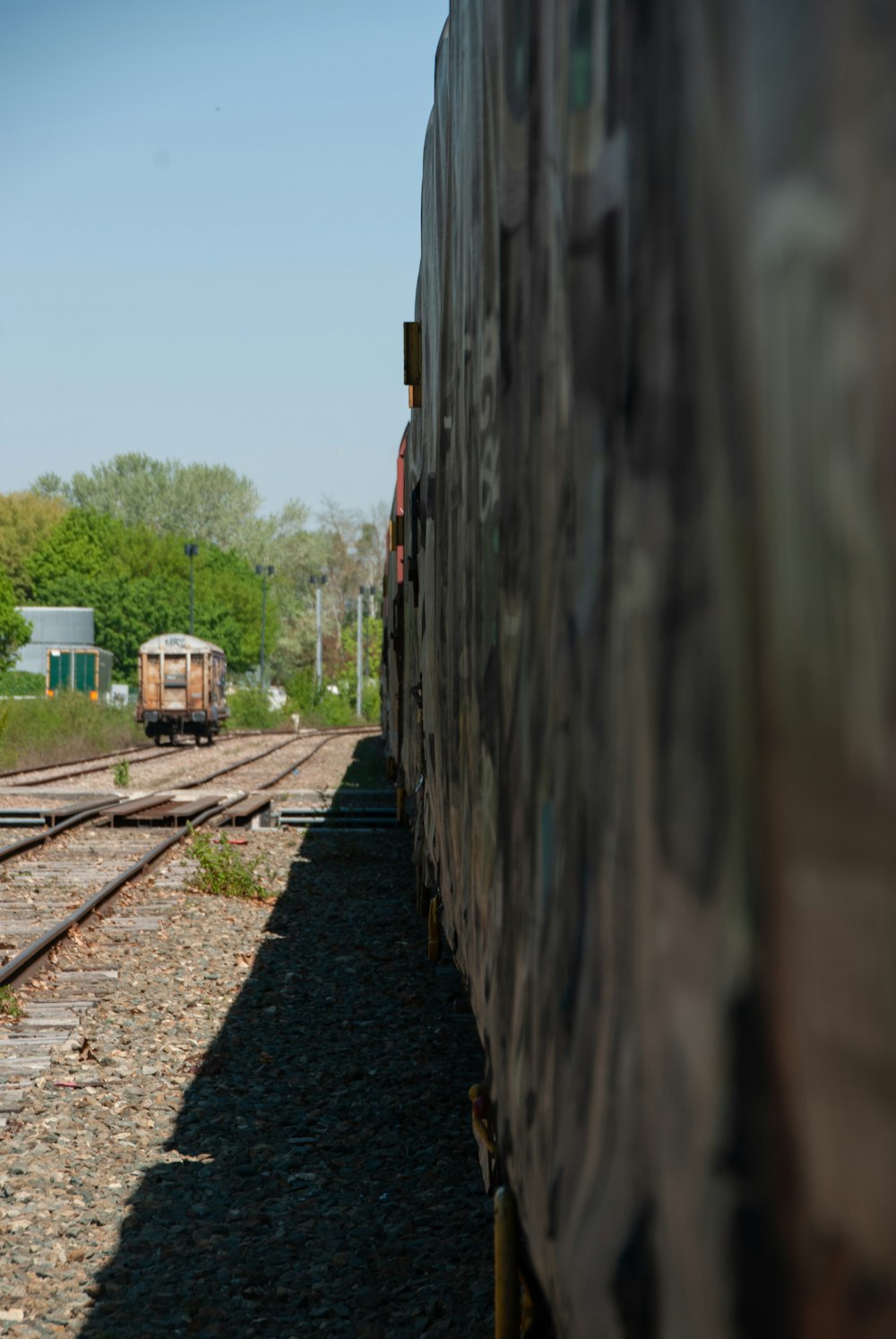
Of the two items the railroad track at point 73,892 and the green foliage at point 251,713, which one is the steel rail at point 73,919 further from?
the green foliage at point 251,713

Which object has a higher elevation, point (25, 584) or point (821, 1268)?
point (25, 584)

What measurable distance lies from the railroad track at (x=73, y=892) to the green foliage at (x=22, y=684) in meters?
Result: 41.8

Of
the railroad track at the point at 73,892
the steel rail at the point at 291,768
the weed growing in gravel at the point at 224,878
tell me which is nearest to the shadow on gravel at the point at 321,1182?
the railroad track at the point at 73,892

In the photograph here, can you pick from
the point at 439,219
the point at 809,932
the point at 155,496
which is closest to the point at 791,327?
the point at 809,932

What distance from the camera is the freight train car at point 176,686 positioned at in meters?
40.1

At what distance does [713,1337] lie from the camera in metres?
1.20

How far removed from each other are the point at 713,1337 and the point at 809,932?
420 mm

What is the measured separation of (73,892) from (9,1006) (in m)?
4.31

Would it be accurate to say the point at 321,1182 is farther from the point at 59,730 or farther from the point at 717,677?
the point at 59,730

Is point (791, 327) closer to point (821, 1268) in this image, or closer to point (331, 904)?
point (821, 1268)

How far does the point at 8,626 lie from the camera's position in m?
62.1

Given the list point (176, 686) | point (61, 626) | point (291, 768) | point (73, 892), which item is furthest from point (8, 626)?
point (73, 892)

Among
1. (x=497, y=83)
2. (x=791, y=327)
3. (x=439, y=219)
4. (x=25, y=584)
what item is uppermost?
(x=25, y=584)

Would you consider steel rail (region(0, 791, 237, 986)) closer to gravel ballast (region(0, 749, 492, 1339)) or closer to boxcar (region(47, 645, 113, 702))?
gravel ballast (region(0, 749, 492, 1339))
